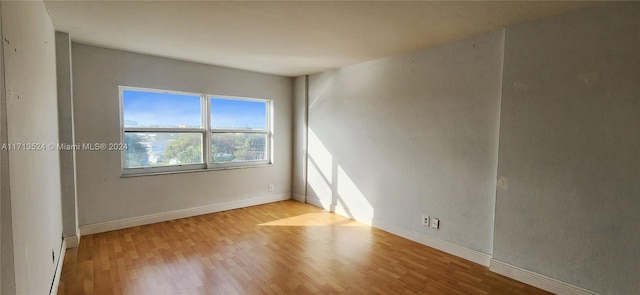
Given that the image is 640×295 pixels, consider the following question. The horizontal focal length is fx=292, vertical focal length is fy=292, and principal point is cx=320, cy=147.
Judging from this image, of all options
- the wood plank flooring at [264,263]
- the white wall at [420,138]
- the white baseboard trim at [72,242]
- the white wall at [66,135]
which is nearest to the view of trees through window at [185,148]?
the white wall at [66,135]

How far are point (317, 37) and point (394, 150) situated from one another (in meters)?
1.69

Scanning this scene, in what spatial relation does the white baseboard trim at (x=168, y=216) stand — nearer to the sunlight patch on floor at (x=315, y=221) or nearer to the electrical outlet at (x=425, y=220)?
the sunlight patch on floor at (x=315, y=221)

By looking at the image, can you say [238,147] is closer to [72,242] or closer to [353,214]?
[353,214]

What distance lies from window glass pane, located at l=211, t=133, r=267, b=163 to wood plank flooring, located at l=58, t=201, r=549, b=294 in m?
1.15

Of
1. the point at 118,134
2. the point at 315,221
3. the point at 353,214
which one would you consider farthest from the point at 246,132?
the point at 353,214

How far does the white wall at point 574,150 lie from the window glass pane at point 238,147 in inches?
145

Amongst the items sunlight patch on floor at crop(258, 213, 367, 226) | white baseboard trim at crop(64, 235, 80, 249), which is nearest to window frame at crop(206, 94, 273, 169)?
sunlight patch on floor at crop(258, 213, 367, 226)

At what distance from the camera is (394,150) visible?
12.2ft

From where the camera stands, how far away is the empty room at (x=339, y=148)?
6.96 feet

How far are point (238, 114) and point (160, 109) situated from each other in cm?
116

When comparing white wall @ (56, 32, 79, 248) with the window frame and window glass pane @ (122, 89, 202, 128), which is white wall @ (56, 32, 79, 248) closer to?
window glass pane @ (122, 89, 202, 128)

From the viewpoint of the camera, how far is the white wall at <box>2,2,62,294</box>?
53.5 inches

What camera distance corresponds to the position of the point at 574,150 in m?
2.32

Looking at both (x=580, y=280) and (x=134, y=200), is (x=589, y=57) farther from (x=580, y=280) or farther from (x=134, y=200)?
(x=134, y=200)
